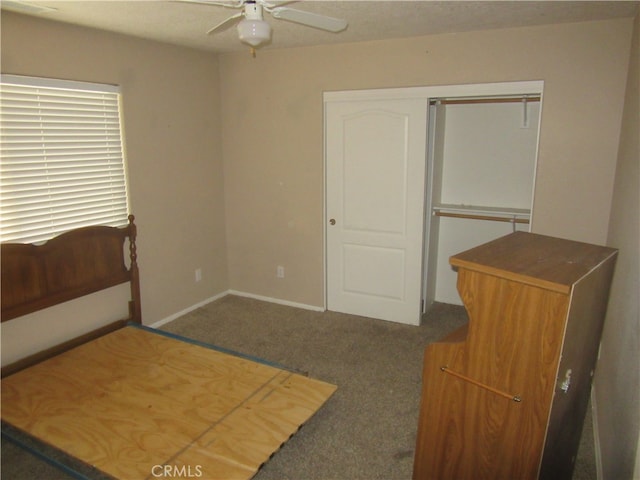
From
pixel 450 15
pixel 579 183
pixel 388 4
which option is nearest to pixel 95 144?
pixel 388 4

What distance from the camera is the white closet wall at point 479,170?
161 inches

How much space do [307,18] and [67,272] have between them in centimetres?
240

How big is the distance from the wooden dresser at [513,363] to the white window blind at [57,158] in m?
2.75

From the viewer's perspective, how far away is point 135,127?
3.75 m

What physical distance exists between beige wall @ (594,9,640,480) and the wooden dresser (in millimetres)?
164

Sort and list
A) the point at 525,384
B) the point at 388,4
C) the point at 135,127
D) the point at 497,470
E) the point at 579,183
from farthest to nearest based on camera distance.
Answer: the point at 135,127
the point at 579,183
the point at 388,4
the point at 497,470
the point at 525,384

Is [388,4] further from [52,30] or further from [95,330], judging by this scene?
[95,330]

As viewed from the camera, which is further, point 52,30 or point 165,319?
point 165,319

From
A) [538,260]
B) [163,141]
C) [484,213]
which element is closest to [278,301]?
[163,141]

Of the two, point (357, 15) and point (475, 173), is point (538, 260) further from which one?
point (475, 173)

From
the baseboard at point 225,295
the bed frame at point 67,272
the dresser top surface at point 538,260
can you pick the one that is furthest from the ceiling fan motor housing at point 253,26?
the baseboard at point 225,295

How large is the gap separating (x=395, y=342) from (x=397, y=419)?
1.07 meters

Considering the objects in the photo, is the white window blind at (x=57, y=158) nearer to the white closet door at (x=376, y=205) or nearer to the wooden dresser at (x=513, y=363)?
the white closet door at (x=376, y=205)

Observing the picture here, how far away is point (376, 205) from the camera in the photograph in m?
4.14
